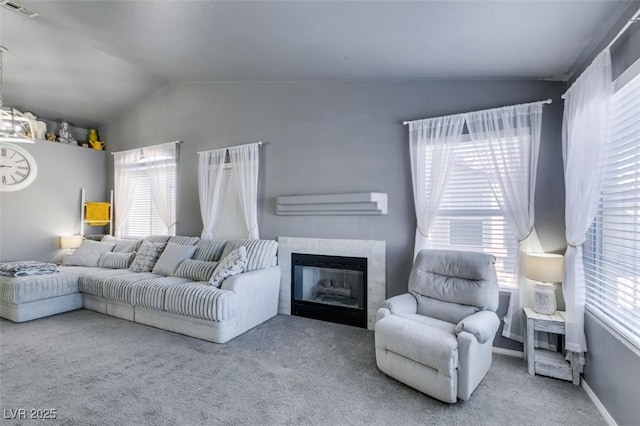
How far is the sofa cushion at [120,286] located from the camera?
360 centimetres

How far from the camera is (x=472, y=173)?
305 centimetres

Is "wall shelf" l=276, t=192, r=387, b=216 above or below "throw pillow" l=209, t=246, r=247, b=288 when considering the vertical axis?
above

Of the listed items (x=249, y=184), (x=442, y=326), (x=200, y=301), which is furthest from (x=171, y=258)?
(x=442, y=326)

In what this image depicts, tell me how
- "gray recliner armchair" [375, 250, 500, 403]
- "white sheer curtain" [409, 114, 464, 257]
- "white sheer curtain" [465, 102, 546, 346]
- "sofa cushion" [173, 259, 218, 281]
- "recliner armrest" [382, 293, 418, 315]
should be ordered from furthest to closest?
1. "sofa cushion" [173, 259, 218, 281]
2. "white sheer curtain" [409, 114, 464, 257]
3. "white sheer curtain" [465, 102, 546, 346]
4. "recliner armrest" [382, 293, 418, 315]
5. "gray recliner armchair" [375, 250, 500, 403]

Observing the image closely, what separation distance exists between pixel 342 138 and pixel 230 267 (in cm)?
203

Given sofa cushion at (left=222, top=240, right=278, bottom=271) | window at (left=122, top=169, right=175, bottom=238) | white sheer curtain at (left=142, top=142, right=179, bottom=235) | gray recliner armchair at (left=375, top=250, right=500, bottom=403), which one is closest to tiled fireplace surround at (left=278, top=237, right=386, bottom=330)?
sofa cushion at (left=222, top=240, right=278, bottom=271)

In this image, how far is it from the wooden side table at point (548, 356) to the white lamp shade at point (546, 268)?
0.31 m

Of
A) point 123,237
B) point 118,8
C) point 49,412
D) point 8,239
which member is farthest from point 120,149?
point 49,412

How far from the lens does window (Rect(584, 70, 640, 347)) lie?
1.82 meters

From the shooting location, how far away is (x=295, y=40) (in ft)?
9.39

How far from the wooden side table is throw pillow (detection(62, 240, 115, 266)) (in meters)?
5.65

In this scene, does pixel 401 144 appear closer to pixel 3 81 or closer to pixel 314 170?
pixel 314 170

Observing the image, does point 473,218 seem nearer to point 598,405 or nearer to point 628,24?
point 598,405

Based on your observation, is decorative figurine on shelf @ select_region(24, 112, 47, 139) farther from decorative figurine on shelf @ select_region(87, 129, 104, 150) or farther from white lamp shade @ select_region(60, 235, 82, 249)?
white lamp shade @ select_region(60, 235, 82, 249)
